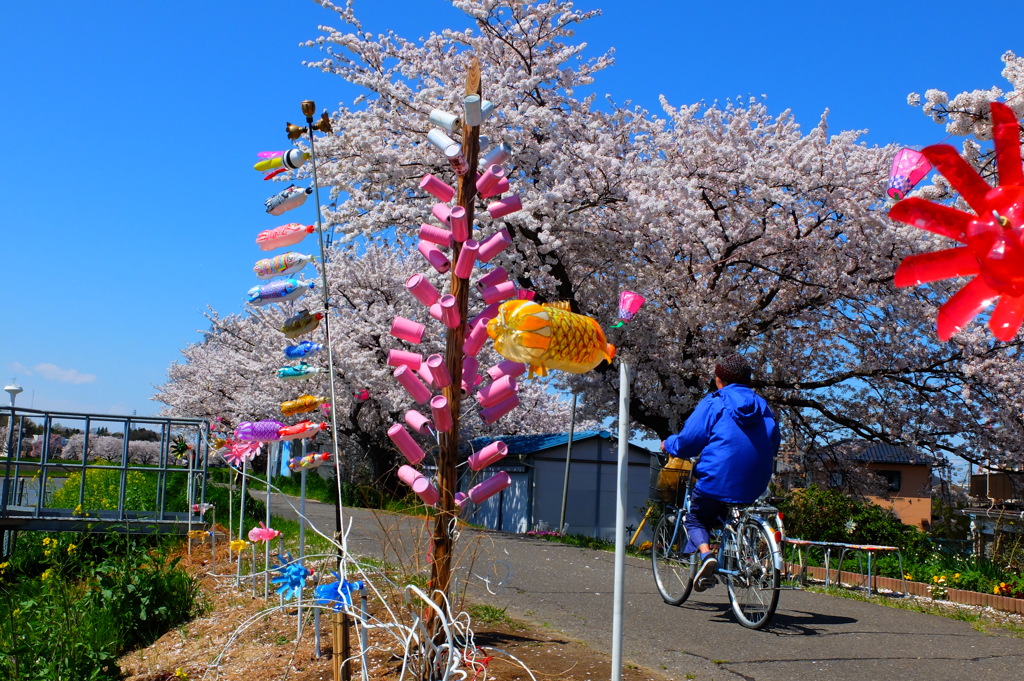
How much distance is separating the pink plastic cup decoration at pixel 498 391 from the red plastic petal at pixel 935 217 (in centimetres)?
248

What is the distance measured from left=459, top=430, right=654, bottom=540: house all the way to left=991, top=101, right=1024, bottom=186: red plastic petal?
20.9 metres

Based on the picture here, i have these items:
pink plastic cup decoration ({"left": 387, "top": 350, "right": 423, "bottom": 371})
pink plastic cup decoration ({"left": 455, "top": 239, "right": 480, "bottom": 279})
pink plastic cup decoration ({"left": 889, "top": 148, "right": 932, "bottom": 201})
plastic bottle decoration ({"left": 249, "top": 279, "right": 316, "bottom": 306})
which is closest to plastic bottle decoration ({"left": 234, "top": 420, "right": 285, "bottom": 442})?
plastic bottle decoration ({"left": 249, "top": 279, "right": 316, "bottom": 306})

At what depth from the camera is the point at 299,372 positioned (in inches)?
192

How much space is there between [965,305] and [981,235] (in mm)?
118

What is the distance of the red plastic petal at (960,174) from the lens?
1381 millimetres

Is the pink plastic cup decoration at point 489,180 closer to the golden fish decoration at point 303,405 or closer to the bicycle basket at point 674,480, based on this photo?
the golden fish decoration at point 303,405

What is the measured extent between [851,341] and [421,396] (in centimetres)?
1208

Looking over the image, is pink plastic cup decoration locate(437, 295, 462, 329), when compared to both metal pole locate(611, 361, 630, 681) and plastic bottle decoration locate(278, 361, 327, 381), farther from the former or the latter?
plastic bottle decoration locate(278, 361, 327, 381)

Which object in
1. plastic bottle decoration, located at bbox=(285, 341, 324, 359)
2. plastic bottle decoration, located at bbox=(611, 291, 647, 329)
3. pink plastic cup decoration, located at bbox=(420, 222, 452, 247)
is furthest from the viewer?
plastic bottle decoration, located at bbox=(285, 341, 324, 359)

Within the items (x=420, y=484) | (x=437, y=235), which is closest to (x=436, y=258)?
(x=437, y=235)

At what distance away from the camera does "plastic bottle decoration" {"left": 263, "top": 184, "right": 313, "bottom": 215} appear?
4.67 meters

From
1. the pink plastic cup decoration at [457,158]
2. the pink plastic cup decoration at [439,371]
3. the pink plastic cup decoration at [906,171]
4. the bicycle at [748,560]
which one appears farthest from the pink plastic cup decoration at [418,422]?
the pink plastic cup decoration at [906,171]

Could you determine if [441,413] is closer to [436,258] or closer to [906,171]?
[436,258]

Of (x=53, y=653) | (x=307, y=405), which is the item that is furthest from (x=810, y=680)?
(x=53, y=653)
